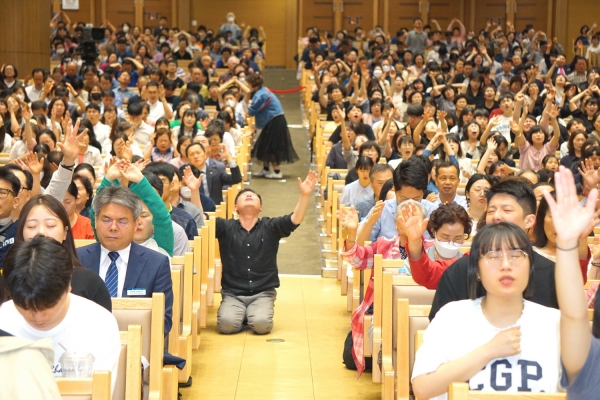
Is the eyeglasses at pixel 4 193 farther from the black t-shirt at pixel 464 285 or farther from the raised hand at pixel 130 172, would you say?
the black t-shirt at pixel 464 285

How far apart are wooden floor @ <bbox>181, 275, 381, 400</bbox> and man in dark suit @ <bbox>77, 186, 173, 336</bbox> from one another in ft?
2.98

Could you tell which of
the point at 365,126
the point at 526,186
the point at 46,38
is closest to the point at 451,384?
the point at 526,186

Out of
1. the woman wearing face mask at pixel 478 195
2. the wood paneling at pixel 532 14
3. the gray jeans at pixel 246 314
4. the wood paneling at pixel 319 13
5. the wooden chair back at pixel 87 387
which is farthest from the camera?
the wood paneling at pixel 319 13

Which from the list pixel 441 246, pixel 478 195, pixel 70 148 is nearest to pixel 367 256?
pixel 441 246

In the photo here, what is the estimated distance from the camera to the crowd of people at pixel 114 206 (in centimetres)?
251

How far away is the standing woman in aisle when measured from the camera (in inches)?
405

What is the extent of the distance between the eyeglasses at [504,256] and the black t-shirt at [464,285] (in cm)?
35

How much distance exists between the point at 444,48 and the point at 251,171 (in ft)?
21.5

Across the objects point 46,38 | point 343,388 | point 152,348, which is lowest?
point 343,388

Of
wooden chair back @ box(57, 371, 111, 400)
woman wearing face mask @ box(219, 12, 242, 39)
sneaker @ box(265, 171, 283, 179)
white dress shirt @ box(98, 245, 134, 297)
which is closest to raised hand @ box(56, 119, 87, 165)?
white dress shirt @ box(98, 245, 134, 297)

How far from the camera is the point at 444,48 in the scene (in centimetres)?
1577

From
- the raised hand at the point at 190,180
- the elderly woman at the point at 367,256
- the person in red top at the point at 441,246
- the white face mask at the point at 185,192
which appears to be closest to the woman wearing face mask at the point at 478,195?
the elderly woman at the point at 367,256

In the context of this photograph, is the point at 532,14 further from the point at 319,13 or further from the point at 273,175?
the point at 273,175

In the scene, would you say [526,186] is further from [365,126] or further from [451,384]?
[365,126]
